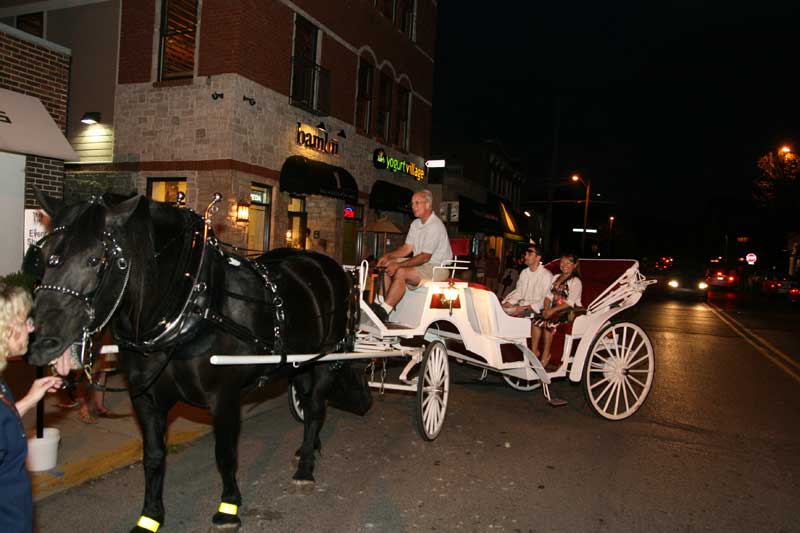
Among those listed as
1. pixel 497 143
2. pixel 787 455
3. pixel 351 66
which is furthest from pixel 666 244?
pixel 787 455

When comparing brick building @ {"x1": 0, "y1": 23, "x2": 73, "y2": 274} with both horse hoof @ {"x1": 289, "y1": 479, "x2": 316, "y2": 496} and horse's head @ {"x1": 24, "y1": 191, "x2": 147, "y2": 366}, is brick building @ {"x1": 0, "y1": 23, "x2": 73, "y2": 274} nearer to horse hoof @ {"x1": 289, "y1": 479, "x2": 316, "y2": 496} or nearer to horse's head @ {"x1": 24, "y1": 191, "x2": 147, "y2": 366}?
horse hoof @ {"x1": 289, "y1": 479, "x2": 316, "y2": 496}

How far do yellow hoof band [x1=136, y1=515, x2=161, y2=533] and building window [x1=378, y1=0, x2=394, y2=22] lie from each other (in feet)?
61.5

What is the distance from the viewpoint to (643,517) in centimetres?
→ 439

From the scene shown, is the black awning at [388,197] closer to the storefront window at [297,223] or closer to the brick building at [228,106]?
the brick building at [228,106]

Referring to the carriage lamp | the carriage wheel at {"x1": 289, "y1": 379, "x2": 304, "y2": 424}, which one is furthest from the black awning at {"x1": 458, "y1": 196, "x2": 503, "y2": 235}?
the carriage wheel at {"x1": 289, "y1": 379, "x2": 304, "y2": 424}

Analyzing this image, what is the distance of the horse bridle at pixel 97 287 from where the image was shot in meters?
2.76

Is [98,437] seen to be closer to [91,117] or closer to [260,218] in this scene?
[260,218]

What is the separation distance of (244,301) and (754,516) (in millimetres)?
4147

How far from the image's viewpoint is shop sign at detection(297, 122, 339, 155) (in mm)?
15313

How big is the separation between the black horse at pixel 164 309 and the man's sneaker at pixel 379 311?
1.41 m

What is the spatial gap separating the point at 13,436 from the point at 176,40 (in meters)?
13.8

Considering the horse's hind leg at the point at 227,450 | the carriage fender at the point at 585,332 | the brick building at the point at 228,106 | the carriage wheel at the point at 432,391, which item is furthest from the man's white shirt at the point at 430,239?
the brick building at the point at 228,106

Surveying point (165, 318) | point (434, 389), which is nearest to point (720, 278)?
point (434, 389)

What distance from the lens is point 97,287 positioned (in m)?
2.85
